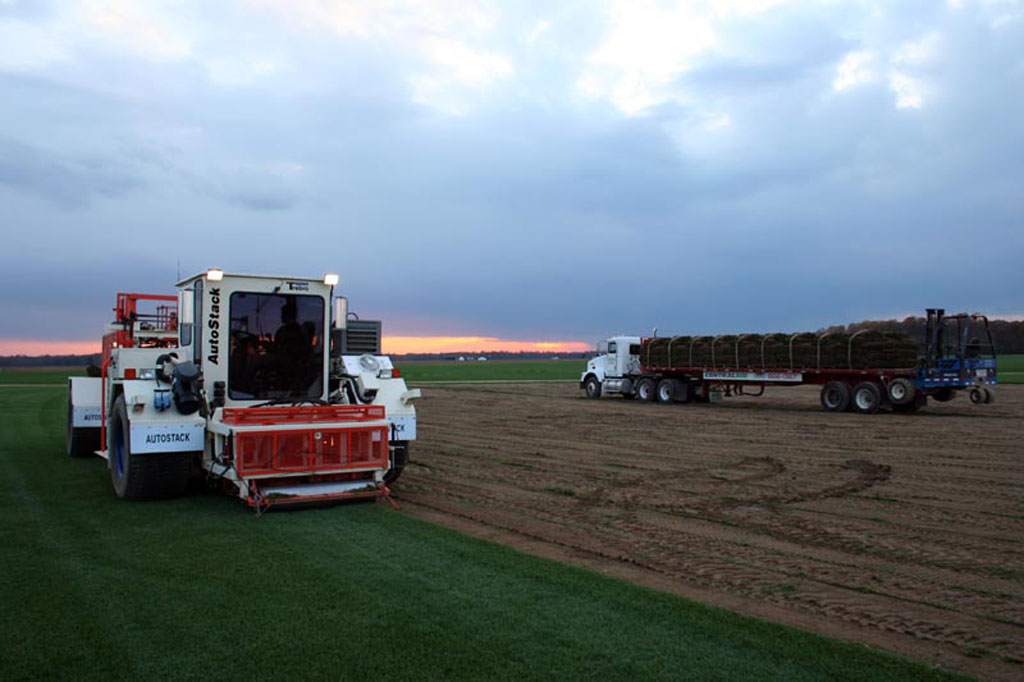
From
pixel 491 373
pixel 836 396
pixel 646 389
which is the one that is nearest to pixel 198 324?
pixel 836 396

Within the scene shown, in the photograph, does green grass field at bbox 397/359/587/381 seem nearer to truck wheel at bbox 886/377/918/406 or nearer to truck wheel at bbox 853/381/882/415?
truck wheel at bbox 853/381/882/415

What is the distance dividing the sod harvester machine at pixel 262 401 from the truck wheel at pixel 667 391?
19778 mm

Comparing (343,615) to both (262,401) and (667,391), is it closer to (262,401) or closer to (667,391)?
(262,401)

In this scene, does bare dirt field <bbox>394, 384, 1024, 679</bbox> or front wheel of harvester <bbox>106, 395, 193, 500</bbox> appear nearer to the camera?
bare dirt field <bbox>394, 384, 1024, 679</bbox>

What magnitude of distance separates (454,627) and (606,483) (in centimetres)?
613

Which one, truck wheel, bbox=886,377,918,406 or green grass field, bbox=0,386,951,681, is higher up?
truck wheel, bbox=886,377,918,406

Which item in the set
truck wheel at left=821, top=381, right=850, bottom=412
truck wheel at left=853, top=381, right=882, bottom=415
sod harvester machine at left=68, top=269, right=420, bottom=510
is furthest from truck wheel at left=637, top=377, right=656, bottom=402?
sod harvester machine at left=68, top=269, right=420, bottom=510

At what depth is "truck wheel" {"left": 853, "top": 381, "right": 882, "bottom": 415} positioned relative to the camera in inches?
890

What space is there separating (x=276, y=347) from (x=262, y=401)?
26.3 inches

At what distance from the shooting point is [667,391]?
28688mm

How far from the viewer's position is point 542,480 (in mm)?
11062

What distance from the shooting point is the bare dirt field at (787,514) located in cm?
552

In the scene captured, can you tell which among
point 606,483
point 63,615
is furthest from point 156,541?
point 606,483

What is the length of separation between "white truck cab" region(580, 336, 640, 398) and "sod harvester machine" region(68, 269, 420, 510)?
21571 millimetres
